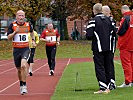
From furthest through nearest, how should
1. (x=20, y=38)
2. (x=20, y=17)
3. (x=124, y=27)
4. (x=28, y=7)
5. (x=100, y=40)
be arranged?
(x=28, y=7) → (x=124, y=27) → (x=20, y=38) → (x=20, y=17) → (x=100, y=40)

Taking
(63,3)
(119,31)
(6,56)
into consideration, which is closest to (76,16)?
(63,3)

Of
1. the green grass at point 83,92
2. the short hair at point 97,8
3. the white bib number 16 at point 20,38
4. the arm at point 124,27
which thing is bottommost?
the green grass at point 83,92

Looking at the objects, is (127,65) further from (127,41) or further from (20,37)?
(20,37)

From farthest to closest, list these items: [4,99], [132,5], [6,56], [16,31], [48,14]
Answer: [48,14] < [132,5] < [6,56] < [16,31] < [4,99]

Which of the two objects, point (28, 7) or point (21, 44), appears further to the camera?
point (28, 7)

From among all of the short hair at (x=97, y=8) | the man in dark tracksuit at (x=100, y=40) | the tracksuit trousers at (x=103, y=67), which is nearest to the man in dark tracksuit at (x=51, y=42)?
the tracksuit trousers at (x=103, y=67)

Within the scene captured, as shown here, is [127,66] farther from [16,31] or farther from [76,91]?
[16,31]

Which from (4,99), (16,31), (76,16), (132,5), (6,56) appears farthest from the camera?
(76,16)

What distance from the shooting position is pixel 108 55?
11938mm

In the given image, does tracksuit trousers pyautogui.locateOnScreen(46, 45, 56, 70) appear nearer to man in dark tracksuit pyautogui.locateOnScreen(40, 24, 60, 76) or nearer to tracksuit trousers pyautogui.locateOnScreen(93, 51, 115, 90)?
man in dark tracksuit pyautogui.locateOnScreen(40, 24, 60, 76)

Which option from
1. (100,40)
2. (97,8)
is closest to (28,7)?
(97,8)

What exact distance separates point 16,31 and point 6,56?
22.5 metres

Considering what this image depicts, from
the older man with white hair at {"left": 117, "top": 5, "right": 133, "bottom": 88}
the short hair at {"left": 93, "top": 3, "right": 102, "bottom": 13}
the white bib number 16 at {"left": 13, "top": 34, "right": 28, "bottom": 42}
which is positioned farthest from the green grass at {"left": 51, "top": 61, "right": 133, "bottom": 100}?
the short hair at {"left": 93, "top": 3, "right": 102, "bottom": 13}

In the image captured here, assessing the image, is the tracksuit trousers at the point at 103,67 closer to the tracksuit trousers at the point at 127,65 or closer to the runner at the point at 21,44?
the tracksuit trousers at the point at 127,65
